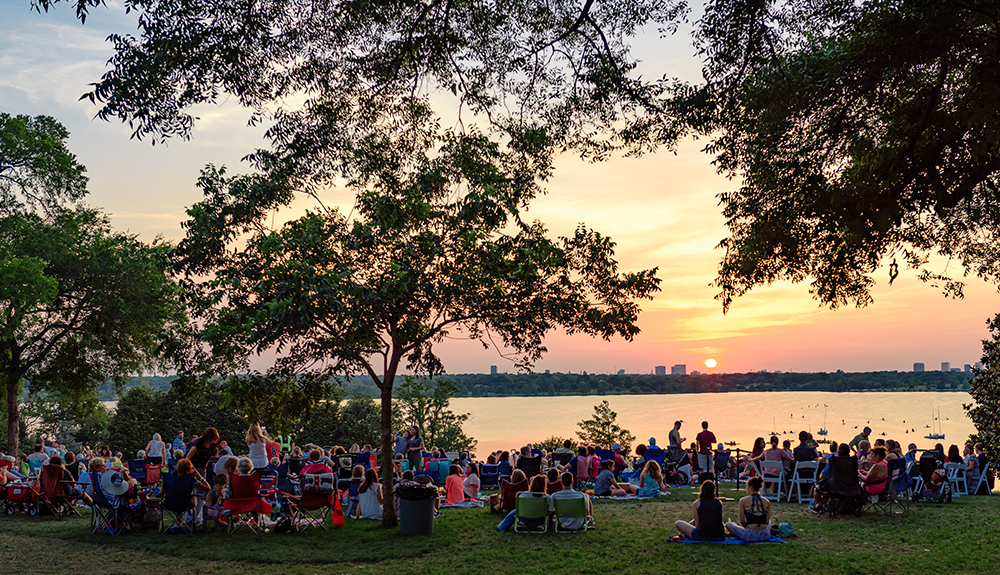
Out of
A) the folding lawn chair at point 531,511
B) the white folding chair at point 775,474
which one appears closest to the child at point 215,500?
the folding lawn chair at point 531,511

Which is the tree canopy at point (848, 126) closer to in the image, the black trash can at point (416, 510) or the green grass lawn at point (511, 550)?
the green grass lawn at point (511, 550)

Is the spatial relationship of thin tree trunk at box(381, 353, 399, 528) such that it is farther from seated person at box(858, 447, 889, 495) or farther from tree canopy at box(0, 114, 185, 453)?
tree canopy at box(0, 114, 185, 453)

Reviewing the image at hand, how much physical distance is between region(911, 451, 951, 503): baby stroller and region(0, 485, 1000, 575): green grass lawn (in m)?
2.44

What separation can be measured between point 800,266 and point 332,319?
6.33 meters

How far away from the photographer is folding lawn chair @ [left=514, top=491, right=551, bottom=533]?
10.1m

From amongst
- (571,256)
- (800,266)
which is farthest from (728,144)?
(571,256)

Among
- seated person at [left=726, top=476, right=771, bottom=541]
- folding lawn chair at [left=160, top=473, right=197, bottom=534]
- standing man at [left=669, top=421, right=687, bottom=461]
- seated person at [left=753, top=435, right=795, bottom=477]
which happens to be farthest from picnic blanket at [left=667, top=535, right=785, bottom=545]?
standing man at [left=669, top=421, right=687, bottom=461]

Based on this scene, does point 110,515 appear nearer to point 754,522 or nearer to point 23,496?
point 23,496

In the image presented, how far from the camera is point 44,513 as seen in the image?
1230 centimetres

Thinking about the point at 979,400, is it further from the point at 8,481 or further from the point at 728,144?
the point at 8,481

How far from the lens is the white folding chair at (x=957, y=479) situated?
14.3 metres

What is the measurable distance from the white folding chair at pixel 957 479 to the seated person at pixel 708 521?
7.84 m

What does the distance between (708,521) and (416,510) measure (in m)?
3.96

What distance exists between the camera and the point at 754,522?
9.23 metres
